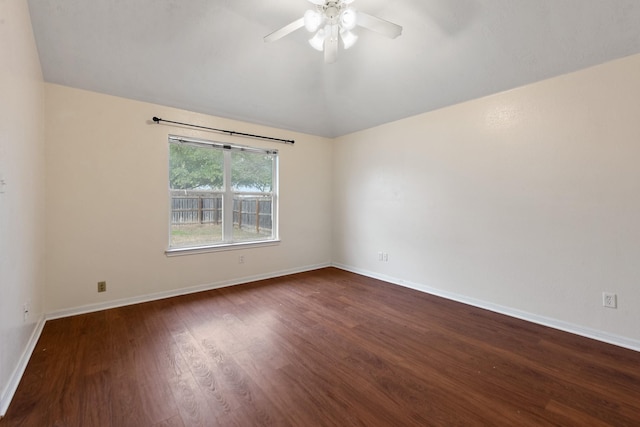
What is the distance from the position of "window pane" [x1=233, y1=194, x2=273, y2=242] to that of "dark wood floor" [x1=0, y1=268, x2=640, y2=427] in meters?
1.39

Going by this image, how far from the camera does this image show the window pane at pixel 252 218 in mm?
4047

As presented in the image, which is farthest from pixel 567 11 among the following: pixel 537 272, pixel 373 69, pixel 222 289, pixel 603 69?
pixel 222 289

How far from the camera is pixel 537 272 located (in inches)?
107

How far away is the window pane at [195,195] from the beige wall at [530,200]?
246 centimetres

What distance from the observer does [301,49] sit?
2.93 m

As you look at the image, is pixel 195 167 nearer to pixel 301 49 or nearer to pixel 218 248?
pixel 218 248

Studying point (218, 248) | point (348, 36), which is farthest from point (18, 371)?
point (348, 36)

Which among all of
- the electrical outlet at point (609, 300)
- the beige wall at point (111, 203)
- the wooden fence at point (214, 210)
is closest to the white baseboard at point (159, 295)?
the beige wall at point (111, 203)

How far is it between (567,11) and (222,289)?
174 inches

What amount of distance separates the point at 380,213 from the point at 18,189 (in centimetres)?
381

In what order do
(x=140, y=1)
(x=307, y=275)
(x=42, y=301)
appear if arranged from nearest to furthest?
(x=140, y=1) → (x=42, y=301) → (x=307, y=275)

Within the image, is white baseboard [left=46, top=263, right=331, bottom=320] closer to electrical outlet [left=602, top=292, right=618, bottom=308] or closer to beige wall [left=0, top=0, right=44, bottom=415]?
beige wall [left=0, top=0, right=44, bottom=415]

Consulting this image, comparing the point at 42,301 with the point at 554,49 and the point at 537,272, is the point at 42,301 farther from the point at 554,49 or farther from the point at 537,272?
the point at 554,49

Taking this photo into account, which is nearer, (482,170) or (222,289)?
(482,170)
